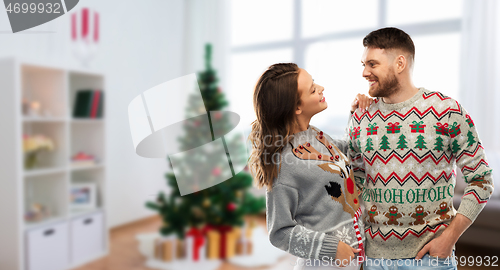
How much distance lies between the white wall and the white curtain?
2953mm

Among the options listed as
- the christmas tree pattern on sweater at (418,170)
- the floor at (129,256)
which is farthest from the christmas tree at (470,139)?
the floor at (129,256)

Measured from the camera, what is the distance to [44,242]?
216cm

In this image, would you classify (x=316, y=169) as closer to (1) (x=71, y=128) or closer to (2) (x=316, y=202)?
(2) (x=316, y=202)

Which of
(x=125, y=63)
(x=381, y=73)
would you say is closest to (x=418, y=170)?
(x=381, y=73)

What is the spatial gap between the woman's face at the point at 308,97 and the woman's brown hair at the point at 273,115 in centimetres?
1

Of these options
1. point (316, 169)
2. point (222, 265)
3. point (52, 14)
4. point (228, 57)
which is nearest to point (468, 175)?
point (316, 169)

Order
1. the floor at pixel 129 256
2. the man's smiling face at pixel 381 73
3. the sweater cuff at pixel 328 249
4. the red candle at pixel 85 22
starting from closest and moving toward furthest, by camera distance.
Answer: the sweater cuff at pixel 328 249 → the man's smiling face at pixel 381 73 → the floor at pixel 129 256 → the red candle at pixel 85 22

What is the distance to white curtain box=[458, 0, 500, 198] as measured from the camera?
282 centimetres

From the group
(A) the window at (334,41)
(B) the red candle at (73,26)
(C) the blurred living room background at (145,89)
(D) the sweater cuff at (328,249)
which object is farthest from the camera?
(A) the window at (334,41)

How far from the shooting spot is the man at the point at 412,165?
2.91 ft

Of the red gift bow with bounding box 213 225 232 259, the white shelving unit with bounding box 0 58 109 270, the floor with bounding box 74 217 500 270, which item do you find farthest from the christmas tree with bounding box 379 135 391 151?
the white shelving unit with bounding box 0 58 109 270

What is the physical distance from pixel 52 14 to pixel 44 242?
1733mm

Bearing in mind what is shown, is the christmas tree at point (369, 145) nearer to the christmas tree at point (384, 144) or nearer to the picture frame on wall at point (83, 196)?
the christmas tree at point (384, 144)

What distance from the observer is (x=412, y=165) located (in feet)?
3.03
